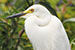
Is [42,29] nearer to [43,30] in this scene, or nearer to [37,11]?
[43,30]

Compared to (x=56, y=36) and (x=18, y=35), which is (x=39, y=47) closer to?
(x=56, y=36)

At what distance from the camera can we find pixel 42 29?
1304 mm

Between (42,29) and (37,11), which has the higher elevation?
(37,11)

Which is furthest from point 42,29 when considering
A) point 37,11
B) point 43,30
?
point 37,11

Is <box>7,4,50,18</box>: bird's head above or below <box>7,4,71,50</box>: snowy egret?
above

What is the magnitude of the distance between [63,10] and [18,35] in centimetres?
85

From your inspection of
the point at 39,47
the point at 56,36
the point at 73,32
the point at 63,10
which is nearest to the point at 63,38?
the point at 56,36

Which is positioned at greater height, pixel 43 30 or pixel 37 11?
pixel 37 11

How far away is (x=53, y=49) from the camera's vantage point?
53.7 inches

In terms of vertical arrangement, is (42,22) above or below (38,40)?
above

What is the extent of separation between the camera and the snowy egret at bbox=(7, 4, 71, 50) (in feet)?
4.22

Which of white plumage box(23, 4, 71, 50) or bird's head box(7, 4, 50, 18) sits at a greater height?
bird's head box(7, 4, 50, 18)

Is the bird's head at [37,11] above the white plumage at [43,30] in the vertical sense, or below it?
above

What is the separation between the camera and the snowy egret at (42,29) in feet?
4.22
